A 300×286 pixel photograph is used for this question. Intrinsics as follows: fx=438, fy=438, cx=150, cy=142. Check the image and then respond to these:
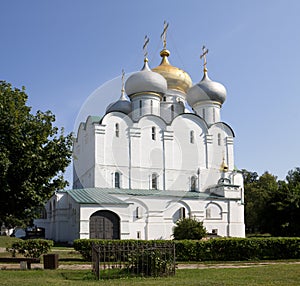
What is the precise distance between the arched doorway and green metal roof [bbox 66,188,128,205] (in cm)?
80

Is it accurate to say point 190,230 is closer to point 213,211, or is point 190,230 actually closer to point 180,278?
point 213,211

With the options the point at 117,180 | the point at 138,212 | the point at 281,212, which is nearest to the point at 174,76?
the point at 117,180

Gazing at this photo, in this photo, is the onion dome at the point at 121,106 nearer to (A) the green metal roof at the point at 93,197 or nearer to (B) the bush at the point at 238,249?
(A) the green metal roof at the point at 93,197

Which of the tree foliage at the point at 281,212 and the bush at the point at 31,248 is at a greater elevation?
the tree foliage at the point at 281,212

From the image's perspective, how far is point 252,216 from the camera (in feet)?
155

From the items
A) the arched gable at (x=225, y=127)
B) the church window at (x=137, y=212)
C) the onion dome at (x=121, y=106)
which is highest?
the onion dome at (x=121, y=106)

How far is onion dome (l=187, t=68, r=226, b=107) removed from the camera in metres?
40.4

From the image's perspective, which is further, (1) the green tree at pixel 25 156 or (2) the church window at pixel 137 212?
(2) the church window at pixel 137 212

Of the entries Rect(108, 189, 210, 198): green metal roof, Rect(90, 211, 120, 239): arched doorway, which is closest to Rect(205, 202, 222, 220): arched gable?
Rect(108, 189, 210, 198): green metal roof

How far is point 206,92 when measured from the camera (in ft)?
132

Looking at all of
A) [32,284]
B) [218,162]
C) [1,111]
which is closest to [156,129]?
[218,162]

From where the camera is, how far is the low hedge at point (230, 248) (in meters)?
18.9

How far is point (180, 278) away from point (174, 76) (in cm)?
3148

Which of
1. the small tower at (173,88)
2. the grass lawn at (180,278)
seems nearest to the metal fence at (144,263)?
the grass lawn at (180,278)
